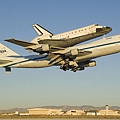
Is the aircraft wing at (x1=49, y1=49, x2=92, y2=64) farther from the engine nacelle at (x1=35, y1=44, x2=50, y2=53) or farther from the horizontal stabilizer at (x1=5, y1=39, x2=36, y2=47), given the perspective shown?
the horizontal stabilizer at (x1=5, y1=39, x2=36, y2=47)

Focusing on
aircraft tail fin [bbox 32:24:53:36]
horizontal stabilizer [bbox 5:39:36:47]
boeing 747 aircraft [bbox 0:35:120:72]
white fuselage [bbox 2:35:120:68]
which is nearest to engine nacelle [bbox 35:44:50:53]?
horizontal stabilizer [bbox 5:39:36:47]

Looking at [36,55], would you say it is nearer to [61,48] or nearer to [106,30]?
[61,48]

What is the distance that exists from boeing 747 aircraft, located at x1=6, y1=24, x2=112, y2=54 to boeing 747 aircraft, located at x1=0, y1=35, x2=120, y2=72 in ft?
5.14

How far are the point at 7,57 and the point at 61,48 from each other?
709 inches

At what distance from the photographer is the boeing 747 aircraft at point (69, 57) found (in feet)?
220

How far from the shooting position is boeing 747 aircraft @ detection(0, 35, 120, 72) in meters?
67.0

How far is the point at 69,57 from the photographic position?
232ft

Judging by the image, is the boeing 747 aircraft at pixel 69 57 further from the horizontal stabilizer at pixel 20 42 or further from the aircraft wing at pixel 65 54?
the horizontal stabilizer at pixel 20 42

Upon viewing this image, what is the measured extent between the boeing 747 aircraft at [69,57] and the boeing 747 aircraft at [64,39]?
1.57 meters

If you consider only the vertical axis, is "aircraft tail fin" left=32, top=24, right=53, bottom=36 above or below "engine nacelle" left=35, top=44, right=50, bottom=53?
above

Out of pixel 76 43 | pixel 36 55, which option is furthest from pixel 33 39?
pixel 76 43

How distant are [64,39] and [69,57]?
394 cm

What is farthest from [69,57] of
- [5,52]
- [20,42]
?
[5,52]

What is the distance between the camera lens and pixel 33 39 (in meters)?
73.4
